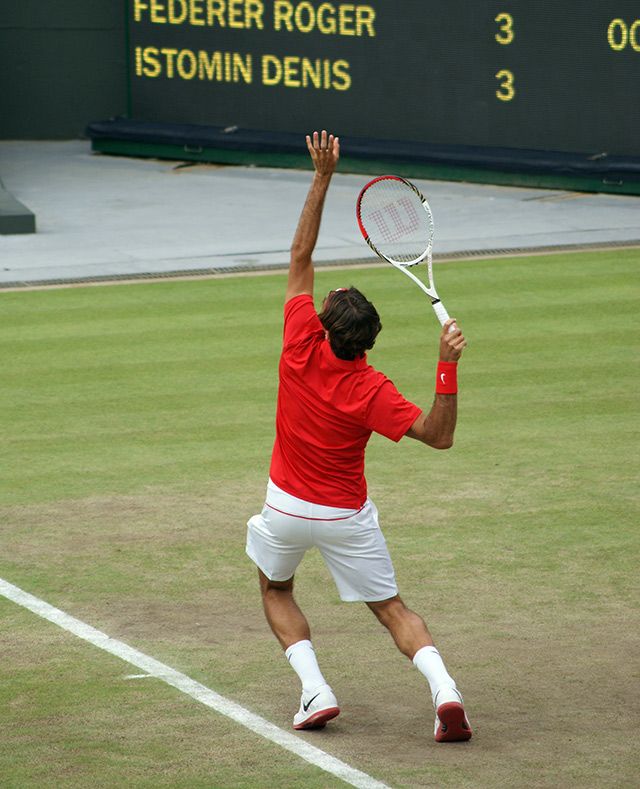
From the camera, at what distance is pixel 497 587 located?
6855 mm

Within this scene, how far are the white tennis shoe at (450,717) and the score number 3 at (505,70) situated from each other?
17.1 meters

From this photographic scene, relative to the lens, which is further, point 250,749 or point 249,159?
point 249,159

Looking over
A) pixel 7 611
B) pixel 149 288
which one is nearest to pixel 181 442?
pixel 7 611

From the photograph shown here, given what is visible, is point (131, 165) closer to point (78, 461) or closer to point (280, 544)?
point (78, 461)

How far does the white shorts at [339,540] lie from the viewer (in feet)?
17.0

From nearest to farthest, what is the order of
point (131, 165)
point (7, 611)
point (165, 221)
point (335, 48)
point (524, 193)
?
point (7, 611) < point (165, 221) < point (524, 193) < point (335, 48) < point (131, 165)

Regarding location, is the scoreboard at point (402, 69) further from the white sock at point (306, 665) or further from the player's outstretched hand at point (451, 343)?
the white sock at point (306, 665)

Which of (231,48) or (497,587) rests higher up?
(231,48)

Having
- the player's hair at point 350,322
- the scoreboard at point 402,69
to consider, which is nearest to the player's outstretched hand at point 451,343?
the player's hair at point 350,322

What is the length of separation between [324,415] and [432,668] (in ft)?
3.42

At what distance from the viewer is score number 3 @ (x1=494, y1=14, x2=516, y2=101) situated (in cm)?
2073

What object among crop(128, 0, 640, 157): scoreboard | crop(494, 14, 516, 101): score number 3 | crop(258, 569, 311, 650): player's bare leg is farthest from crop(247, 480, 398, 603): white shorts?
crop(494, 14, 516, 101): score number 3

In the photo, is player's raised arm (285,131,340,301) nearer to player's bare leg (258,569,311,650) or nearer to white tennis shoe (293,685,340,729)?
player's bare leg (258,569,311,650)

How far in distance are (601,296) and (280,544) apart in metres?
9.26
